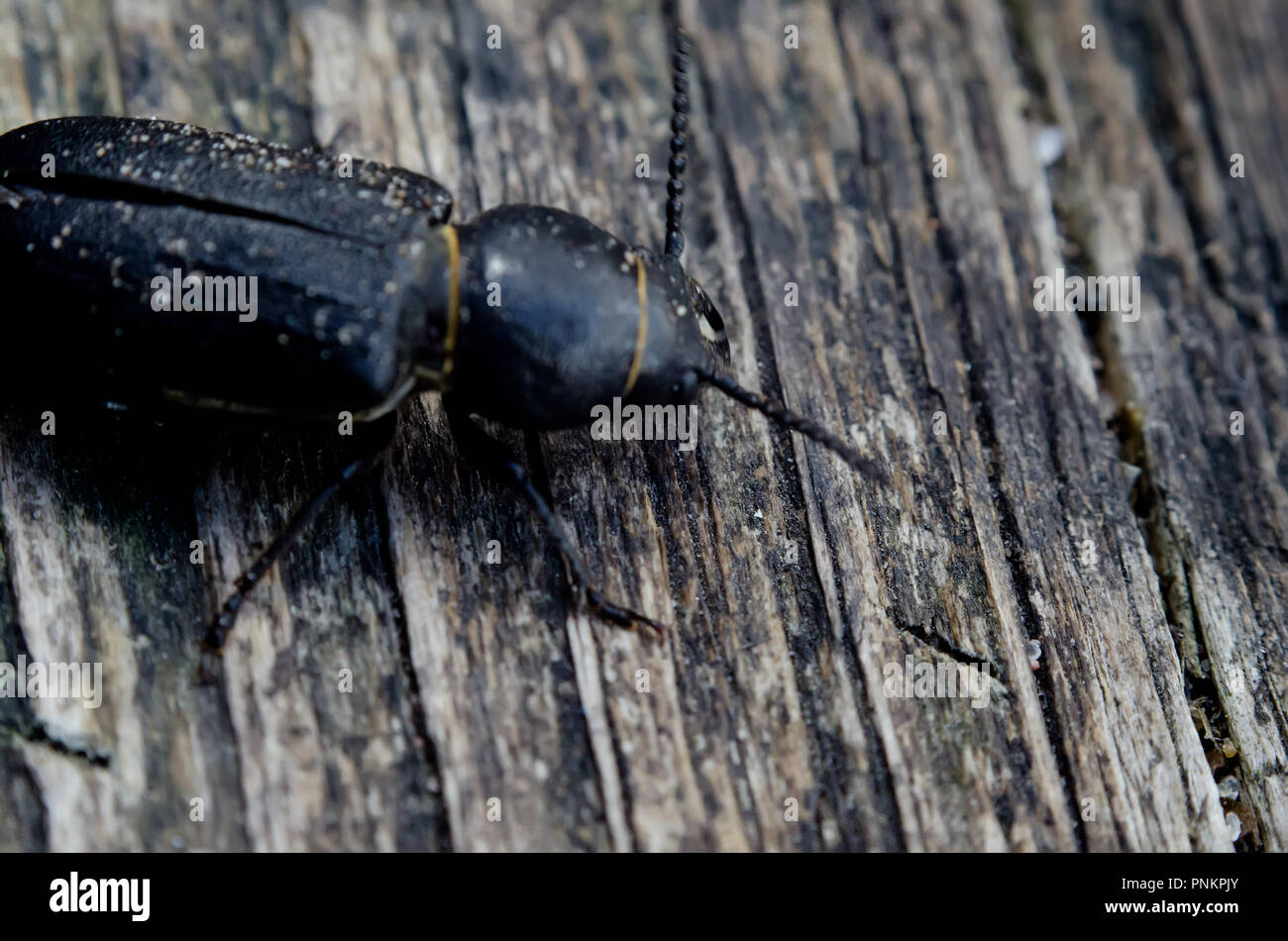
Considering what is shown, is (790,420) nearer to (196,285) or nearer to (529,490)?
(529,490)

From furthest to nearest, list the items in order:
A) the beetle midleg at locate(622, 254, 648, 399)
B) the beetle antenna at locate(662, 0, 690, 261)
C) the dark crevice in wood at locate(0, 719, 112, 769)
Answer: the beetle antenna at locate(662, 0, 690, 261) → the beetle midleg at locate(622, 254, 648, 399) → the dark crevice in wood at locate(0, 719, 112, 769)

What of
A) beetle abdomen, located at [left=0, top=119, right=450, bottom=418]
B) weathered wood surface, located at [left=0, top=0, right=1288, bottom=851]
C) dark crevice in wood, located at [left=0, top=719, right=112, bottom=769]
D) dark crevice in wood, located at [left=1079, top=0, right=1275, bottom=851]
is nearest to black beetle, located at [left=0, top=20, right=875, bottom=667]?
beetle abdomen, located at [left=0, top=119, right=450, bottom=418]

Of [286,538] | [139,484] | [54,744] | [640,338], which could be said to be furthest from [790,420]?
[54,744]

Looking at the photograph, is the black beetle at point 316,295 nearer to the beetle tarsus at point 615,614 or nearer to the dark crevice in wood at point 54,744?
the beetle tarsus at point 615,614

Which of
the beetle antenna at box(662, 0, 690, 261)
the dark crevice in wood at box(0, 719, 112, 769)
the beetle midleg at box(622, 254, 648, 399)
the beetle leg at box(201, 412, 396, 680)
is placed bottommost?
the dark crevice in wood at box(0, 719, 112, 769)

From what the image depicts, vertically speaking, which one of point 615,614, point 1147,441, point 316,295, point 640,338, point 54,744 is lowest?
point 54,744

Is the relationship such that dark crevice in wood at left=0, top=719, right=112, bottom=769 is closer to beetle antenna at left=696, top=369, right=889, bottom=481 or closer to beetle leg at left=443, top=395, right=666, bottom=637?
beetle leg at left=443, top=395, right=666, bottom=637
